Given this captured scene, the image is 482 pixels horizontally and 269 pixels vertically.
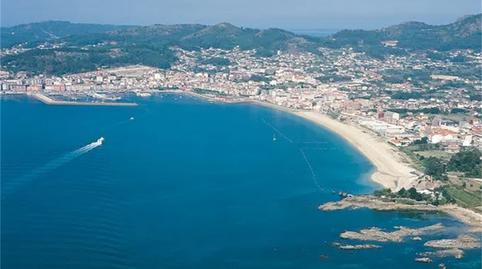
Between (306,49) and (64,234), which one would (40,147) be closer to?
(64,234)

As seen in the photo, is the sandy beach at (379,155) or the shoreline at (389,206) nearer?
the shoreline at (389,206)

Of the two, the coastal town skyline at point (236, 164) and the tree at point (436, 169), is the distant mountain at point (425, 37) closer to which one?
the coastal town skyline at point (236, 164)

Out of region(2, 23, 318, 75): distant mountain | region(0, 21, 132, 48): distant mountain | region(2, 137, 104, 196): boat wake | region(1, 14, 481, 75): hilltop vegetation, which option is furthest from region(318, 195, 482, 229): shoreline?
region(0, 21, 132, 48): distant mountain

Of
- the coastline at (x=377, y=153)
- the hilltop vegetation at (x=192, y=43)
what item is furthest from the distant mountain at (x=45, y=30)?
the coastline at (x=377, y=153)

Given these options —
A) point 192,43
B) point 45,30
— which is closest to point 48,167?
point 192,43

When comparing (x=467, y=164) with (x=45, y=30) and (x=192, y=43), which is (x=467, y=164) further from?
(x=45, y=30)

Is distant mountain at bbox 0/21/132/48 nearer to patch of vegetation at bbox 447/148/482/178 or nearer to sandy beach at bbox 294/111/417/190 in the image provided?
sandy beach at bbox 294/111/417/190
